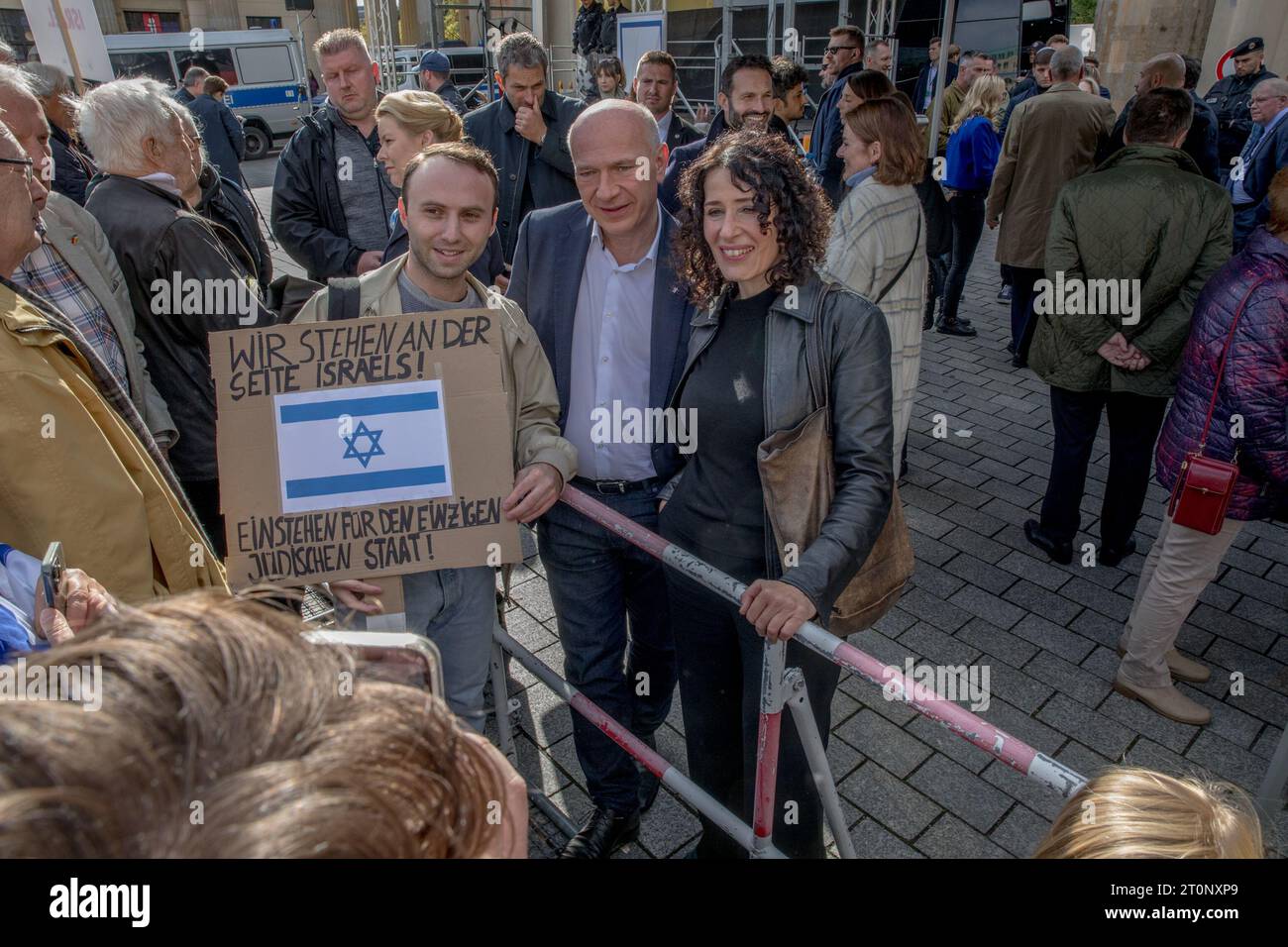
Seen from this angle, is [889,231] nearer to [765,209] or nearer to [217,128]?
[765,209]

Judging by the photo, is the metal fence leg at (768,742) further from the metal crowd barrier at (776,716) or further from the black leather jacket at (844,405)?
the black leather jacket at (844,405)

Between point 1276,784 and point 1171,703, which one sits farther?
point 1171,703

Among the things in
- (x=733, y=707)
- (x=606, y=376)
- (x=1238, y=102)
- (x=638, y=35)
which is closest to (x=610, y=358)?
(x=606, y=376)

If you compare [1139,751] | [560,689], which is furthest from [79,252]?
[1139,751]

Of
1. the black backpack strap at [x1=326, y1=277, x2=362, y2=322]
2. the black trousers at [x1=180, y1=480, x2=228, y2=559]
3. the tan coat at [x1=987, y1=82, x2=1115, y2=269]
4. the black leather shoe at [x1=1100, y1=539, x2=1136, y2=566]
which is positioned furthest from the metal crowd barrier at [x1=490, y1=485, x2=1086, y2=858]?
the tan coat at [x1=987, y1=82, x2=1115, y2=269]

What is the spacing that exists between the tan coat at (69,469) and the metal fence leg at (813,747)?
1.59 meters

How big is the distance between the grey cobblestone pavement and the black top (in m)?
1.30

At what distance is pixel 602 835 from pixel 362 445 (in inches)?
61.4

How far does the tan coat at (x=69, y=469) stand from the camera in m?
1.85

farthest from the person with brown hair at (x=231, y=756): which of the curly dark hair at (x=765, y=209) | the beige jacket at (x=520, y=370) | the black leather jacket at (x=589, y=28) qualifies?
the black leather jacket at (x=589, y=28)

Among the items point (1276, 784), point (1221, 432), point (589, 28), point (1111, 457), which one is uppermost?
point (589, 28)

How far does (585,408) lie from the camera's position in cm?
269

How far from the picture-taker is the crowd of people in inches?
30.0

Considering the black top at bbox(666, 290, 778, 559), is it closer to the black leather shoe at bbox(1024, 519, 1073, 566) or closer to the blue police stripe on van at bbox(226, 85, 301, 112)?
the black leather shoe at bbox(1024, 519, 1073, 566)
